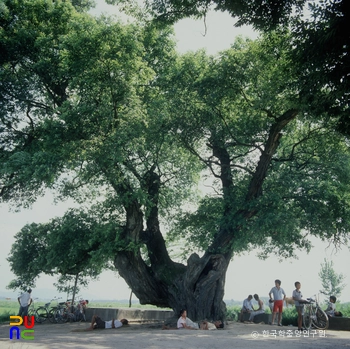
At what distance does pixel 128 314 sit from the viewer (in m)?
20.6

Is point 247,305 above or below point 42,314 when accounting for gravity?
above

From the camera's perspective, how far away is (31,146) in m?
17.7

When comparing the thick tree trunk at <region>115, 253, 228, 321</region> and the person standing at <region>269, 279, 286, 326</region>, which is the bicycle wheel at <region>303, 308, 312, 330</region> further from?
the thick tree trunk at <region>115, 253, 228, 321</region>

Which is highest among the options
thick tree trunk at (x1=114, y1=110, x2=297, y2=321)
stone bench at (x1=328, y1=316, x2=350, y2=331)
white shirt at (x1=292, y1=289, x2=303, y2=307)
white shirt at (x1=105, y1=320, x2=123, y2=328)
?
thick tree trunk at (x1=114, y1=110, x2=297, y2=321)

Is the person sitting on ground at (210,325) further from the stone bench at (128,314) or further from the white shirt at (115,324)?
the stone bench at (128,314)

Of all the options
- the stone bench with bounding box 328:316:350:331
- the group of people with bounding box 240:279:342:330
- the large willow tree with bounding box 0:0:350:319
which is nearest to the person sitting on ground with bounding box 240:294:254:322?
the group of people with bounding box 240:279:342:330

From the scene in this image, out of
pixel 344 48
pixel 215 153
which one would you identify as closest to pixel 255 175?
pixel 215 153

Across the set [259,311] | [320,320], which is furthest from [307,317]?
[259,311]

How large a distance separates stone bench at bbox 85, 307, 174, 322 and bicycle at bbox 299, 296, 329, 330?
9830 mm

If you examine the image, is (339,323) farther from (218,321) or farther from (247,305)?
(247,305)

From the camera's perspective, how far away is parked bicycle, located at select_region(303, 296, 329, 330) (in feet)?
44.3

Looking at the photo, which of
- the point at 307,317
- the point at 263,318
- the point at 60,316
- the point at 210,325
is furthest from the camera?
the point at 60,316

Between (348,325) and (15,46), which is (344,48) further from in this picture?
(15,46)

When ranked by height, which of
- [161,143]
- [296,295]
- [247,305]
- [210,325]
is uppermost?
[161,143]
